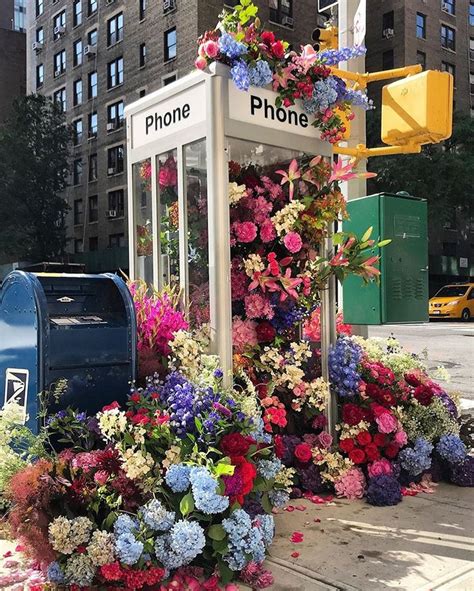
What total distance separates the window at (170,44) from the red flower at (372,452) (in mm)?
30487

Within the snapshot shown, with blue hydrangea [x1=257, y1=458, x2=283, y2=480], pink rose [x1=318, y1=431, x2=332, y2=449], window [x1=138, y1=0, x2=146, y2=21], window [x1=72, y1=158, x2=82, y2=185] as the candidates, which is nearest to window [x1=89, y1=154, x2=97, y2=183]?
window [x1=72, y1=158, x2=82, y2=185]

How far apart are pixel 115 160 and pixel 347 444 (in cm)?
3431

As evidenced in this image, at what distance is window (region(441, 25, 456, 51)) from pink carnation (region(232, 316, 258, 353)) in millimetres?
40189

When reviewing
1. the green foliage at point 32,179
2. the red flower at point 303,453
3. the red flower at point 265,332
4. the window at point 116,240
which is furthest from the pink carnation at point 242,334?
the green foliage at point 32,179

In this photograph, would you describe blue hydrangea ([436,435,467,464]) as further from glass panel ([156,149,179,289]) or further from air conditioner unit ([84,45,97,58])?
air conditioner unit ([84,45,97,58])

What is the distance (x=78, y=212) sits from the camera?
134ft

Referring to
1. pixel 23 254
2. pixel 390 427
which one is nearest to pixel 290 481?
pixel 390 427

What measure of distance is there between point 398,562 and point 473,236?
137 ft

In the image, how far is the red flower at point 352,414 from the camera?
4.99 meters

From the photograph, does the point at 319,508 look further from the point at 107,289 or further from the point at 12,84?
the point at 12,84

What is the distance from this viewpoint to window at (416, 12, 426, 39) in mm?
38219

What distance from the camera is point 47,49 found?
4375cm

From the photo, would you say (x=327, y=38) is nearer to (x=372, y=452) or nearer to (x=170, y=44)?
(x=372, y=452)

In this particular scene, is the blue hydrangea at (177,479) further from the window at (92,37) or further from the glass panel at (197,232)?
the window at (92,37)
